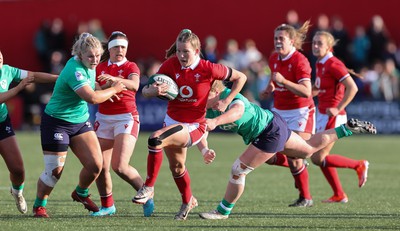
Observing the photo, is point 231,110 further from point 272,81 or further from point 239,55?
point 239,55

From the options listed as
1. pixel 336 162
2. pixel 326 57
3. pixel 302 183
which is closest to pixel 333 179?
pixel 336 162

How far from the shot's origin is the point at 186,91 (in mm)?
8617

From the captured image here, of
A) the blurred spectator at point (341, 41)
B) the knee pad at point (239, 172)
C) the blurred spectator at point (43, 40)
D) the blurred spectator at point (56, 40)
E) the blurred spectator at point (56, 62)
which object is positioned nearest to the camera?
the knee pad at point (239, 172)

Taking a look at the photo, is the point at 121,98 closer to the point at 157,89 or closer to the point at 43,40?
the point at 157,89

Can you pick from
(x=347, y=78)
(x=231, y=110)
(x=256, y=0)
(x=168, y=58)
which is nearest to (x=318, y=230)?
(x=231, y=110)

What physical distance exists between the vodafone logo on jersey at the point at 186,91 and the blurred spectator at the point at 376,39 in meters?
15.8

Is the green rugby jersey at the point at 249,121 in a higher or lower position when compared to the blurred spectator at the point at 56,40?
higher

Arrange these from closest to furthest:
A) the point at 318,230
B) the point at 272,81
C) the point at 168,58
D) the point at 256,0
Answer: the point at 318,230 < the point at 168,58 < the point at 272,81 < the point at 256,0

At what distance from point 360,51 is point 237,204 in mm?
14346

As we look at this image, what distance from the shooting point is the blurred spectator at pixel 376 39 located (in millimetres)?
23562

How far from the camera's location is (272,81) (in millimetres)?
10219

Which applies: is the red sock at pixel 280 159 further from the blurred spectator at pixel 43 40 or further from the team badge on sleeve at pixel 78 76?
the blurred spectator at pixel 43 40

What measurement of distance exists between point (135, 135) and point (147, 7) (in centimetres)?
1863

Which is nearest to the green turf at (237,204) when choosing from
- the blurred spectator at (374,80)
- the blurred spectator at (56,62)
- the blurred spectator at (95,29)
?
the blurred spectator at (374,80)
